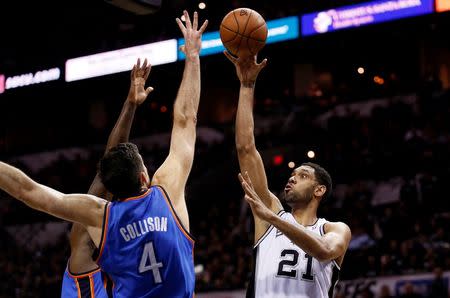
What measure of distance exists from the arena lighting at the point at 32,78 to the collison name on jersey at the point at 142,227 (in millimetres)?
11829

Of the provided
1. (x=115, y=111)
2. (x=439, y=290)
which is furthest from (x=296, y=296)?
(x=115, y=111)

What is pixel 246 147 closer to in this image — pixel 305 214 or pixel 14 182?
pixel 305 214

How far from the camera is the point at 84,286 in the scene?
454 centimetres

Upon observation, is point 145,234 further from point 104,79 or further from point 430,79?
point 430,79

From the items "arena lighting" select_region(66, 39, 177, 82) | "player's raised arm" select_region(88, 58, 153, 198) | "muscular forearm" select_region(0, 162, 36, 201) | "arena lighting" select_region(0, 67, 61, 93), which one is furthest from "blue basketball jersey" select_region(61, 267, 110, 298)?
"arena lighting" select_region(0, 67, 61, 93)

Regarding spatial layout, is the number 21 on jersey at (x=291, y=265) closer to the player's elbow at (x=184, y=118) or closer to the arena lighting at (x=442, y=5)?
the player's elbow at (x=184, y=118)

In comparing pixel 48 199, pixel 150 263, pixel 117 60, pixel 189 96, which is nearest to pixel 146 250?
pixel 150 263

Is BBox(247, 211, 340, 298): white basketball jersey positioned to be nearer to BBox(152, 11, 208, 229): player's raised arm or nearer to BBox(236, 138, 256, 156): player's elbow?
BBox(236, 138, 256, 156): player's elbow

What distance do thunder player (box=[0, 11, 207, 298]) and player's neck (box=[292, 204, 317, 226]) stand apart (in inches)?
69.3

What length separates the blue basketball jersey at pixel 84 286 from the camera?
14.8ft

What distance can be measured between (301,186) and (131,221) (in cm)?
204

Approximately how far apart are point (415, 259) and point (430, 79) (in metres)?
6.07

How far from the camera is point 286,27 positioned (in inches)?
496

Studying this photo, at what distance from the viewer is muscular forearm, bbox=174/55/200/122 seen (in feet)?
13.1
